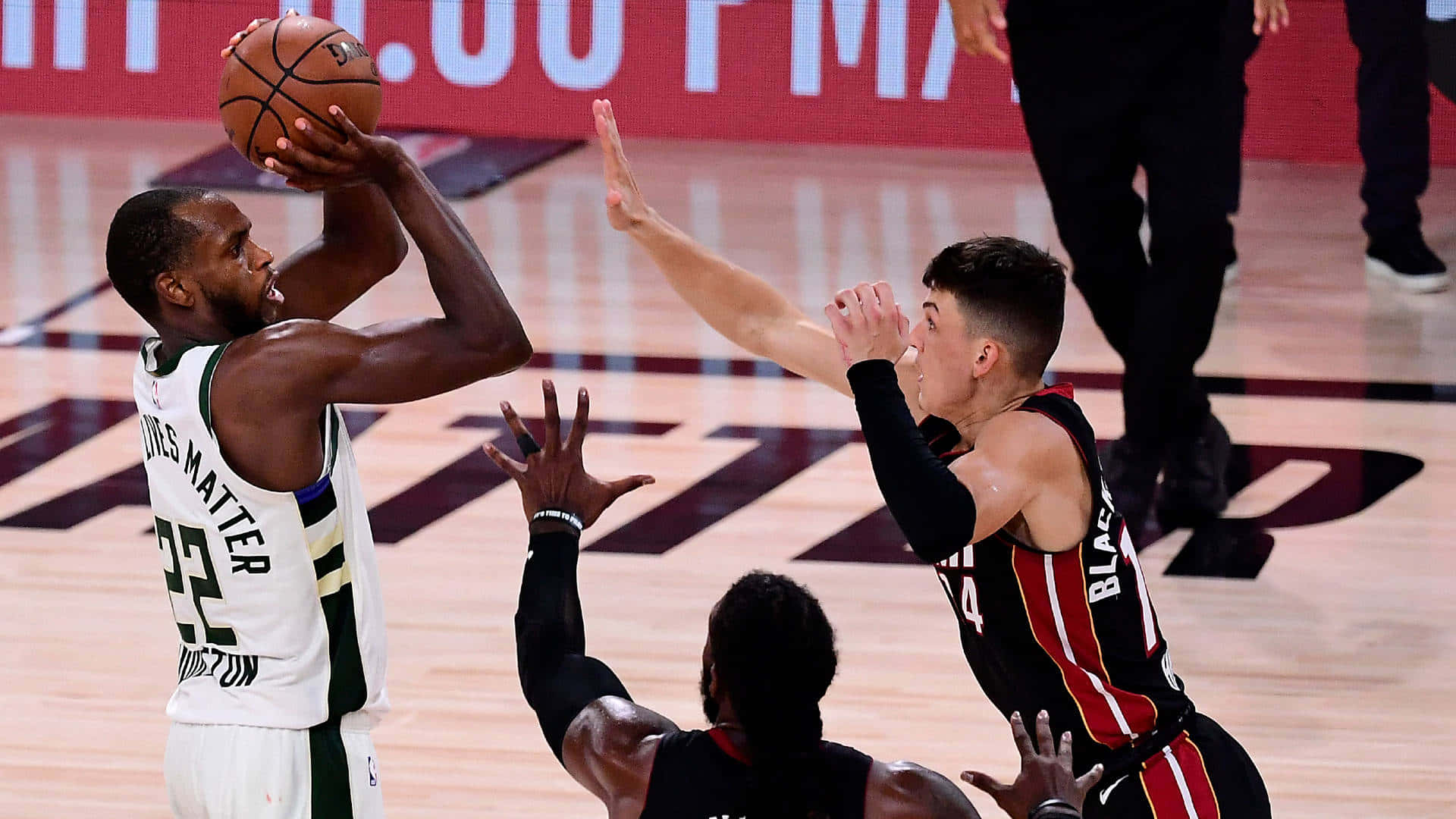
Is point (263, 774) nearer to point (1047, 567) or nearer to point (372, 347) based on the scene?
point (372, 347)

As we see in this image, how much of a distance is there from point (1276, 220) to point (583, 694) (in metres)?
7.03

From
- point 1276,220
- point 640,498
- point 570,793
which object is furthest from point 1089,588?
point 1276,220

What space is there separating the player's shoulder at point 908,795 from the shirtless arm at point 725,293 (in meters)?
1.16

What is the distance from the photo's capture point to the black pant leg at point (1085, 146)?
18.4 ft

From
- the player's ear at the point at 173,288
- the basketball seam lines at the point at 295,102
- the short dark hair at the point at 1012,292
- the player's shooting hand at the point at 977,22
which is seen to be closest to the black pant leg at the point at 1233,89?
the player's shooting hand at the point at 977,22

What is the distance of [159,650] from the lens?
4.86 meters

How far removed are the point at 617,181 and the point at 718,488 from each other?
2415mm

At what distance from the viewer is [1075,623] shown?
124 inches

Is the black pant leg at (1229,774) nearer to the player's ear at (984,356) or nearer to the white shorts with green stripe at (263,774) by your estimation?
the player's ear at (984,356)

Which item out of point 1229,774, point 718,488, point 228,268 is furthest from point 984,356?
point 718,488

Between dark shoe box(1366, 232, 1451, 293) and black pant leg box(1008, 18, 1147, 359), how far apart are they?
270cm

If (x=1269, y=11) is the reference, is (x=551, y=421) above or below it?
below

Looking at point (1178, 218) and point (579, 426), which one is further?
point (1178, 218)

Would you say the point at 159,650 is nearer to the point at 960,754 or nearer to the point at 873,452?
the point at 960,754
